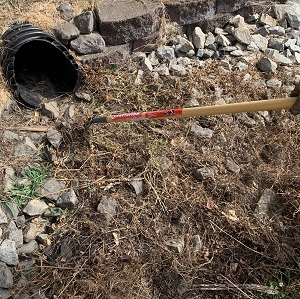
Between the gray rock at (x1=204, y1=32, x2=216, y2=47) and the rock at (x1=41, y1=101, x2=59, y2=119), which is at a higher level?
the gray rock at (x1=204, y1=32, x2=216, y2=47)

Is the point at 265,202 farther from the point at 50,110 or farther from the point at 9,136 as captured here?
the point at 9,136

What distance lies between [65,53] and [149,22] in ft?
2.93

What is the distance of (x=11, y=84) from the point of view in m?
3.75

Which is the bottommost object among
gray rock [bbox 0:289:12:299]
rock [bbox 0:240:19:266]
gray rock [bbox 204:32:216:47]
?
gray rock [bbox 0:289:12:299]

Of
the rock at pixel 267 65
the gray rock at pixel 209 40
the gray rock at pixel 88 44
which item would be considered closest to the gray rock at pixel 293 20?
the rock at pixel 267 65

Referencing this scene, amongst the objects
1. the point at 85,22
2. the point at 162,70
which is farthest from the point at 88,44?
the point at 162,70

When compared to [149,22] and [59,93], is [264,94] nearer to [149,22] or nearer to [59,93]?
[149,22]

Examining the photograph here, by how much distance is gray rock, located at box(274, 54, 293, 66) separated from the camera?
4.36m

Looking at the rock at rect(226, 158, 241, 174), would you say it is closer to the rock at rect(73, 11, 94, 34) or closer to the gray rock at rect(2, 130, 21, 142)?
the gray rock at rect(2, 130, 21, 142)

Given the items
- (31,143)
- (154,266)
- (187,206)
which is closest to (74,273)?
(154,266)

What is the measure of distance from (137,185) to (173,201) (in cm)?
30

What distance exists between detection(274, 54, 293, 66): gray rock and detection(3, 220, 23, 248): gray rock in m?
2.95

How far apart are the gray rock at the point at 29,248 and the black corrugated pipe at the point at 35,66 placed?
132cm

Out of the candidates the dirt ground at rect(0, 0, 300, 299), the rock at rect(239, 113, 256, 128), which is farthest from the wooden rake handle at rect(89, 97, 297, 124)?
the rock at rect(239, 113, 256, 128)
